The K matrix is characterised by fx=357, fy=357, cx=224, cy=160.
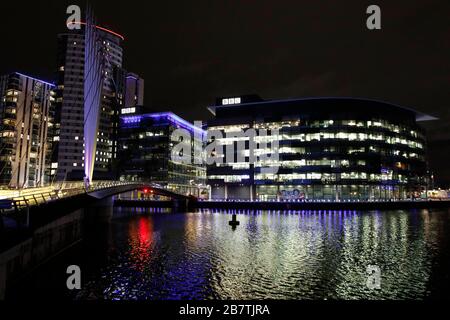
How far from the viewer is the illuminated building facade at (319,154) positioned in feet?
422

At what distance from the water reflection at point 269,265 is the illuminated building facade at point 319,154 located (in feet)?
256

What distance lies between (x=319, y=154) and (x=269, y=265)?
10368 cm

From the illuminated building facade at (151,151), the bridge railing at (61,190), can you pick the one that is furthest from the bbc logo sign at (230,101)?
the bridge railing at (61,190)

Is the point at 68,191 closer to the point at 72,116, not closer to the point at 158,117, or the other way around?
the point at 158,117

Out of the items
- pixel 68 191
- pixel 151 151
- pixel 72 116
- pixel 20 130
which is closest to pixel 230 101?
pixel 151 151

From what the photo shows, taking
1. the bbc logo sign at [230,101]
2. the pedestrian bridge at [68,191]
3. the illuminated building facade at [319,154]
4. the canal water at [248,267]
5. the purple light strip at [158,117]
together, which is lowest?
the canal water at [248,267]

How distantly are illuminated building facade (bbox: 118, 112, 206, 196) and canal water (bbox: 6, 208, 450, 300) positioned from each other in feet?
360

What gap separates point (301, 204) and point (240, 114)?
189ft

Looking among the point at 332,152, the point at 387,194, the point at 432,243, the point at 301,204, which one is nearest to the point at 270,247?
the point at 432,243

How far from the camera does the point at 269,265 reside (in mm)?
31000

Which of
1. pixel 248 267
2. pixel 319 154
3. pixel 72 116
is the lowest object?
pixel 248 267

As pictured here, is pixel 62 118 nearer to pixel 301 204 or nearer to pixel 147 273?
pixel 301 204

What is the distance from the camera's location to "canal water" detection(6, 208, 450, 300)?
23.4 metres

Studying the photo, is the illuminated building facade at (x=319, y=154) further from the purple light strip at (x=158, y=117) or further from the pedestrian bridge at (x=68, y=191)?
the pedestrian bridge at (x=68, y=191)
